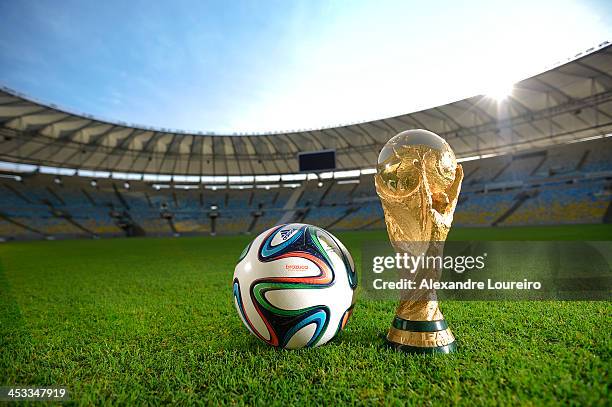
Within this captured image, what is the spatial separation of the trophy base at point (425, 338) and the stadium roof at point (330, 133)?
74.3 feet

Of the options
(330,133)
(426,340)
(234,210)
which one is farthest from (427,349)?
(234,210)

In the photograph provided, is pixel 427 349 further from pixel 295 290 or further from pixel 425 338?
pixel 295 290

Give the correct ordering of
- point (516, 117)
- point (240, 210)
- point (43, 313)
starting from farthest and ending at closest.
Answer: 1. point (240, 210)
2. point (516, 117)
3. point (43, 313)

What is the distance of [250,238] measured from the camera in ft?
81.7

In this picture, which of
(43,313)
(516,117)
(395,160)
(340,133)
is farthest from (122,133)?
(516,117)

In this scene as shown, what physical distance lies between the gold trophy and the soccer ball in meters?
0.49

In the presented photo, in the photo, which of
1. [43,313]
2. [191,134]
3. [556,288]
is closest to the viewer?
[43,313]

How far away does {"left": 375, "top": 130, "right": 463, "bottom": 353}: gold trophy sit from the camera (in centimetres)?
235

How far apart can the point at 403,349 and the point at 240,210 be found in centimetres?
3865

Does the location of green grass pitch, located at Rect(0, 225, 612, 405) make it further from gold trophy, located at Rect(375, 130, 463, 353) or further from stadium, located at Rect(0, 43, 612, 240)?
stadium, located at Rect(0, 43, 612, 240)

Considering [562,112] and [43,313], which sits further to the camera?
[562,112]

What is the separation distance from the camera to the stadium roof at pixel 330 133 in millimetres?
21938

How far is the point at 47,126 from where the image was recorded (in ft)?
84.9

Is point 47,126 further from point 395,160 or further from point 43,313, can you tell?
point 395,160
